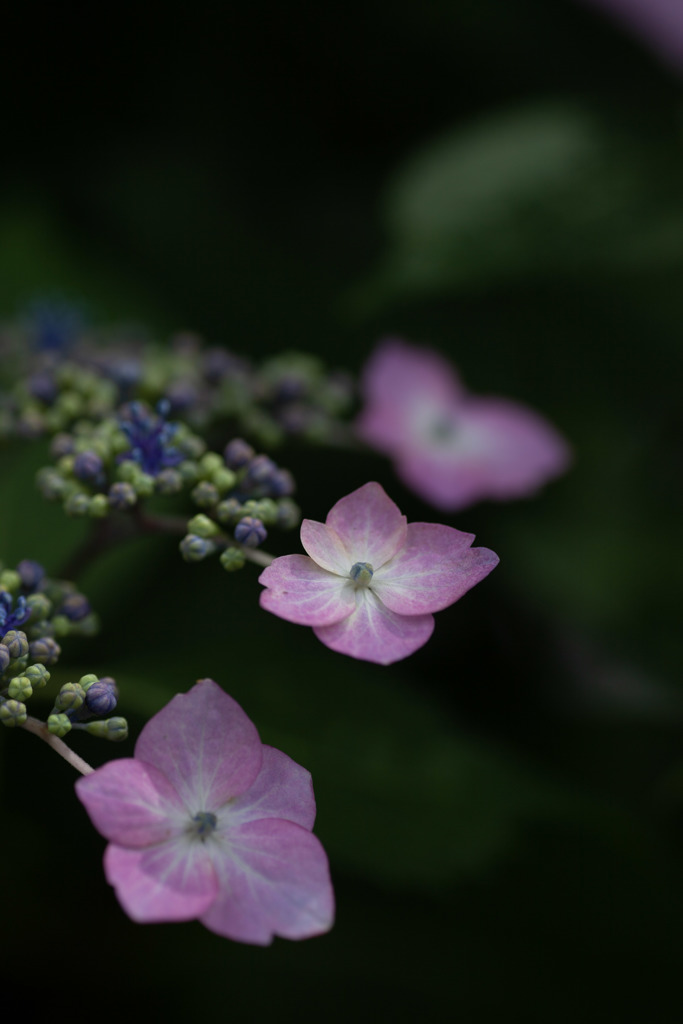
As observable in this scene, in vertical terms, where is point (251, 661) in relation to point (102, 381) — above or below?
below

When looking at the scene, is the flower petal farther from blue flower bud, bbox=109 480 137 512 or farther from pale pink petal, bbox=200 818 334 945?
blue flower bud, bbox=109 480 137 512

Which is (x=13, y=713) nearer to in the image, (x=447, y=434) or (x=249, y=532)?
(x=249, y=532)

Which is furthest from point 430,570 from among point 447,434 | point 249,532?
point 447,434

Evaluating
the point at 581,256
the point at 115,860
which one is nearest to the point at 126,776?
the point at 115,860

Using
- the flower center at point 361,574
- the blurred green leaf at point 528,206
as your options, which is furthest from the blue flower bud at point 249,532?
the blurred green leaf at point 528,206

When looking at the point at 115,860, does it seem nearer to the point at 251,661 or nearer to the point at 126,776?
the point at 126,776
